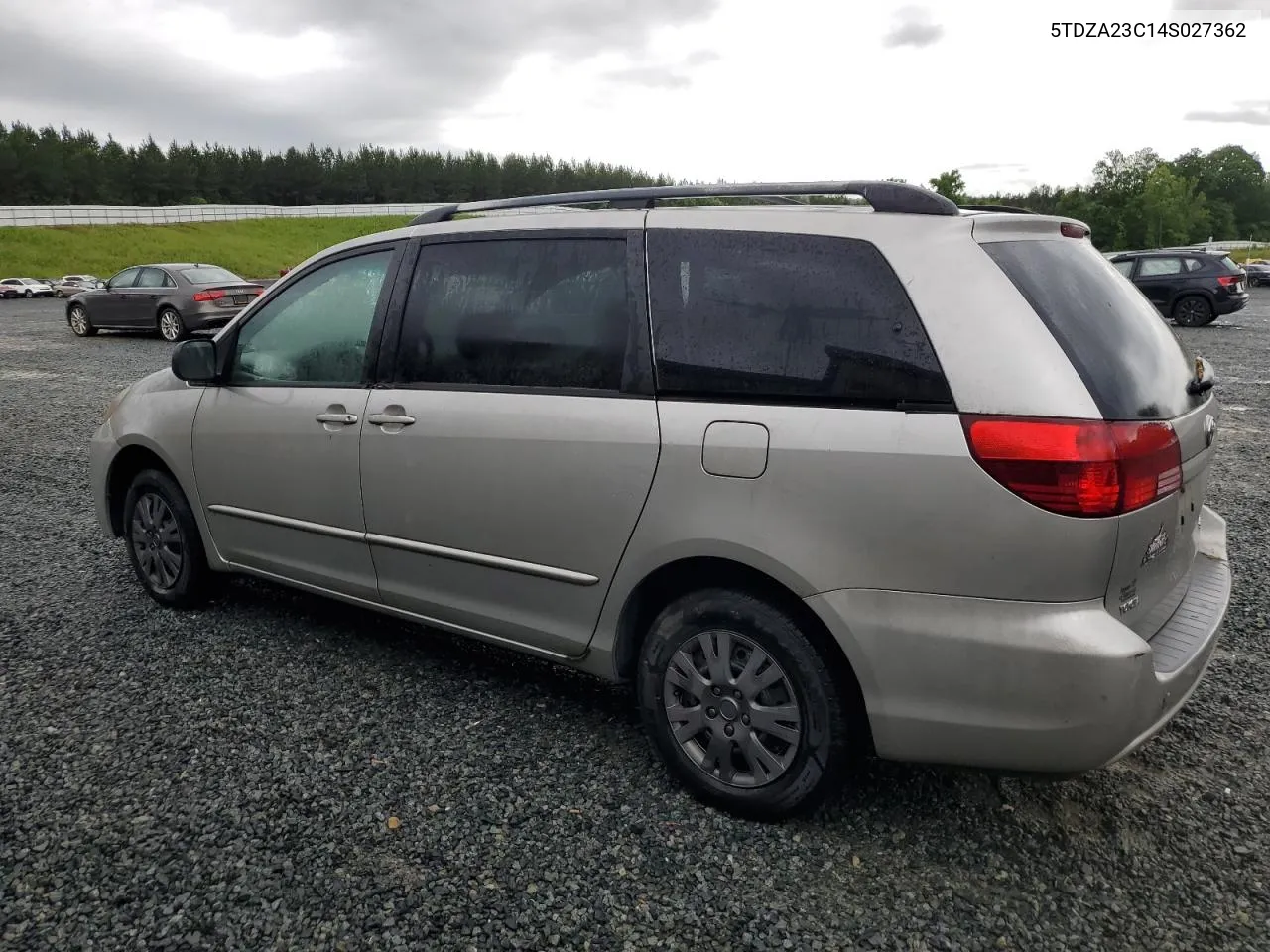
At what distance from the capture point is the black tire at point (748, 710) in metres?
2.56

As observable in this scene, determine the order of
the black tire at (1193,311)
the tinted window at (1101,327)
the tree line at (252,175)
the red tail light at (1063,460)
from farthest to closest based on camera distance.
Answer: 1. the tree line at (252,175)
2. the black tire at (1193,311)
3. the tinted window at (1101,327)
4. the red tail light at (1063,460)

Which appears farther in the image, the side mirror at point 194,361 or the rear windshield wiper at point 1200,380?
the side mirror at point 194,361

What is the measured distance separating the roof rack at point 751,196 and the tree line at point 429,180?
229 ft

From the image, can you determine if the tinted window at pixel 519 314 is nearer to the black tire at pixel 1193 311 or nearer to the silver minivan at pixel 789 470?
the silver minivan at pixel 789 470

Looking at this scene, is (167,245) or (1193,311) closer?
(1193,311)

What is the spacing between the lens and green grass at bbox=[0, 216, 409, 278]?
54.0 meters

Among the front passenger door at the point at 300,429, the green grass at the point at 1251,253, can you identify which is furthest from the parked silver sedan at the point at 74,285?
the green grass at the point at 1251,253

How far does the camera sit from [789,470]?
2510 millimetres

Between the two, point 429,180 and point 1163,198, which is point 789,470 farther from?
point 429,180

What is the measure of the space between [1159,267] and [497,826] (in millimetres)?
21461

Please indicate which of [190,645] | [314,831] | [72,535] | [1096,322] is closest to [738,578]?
[1096,322]

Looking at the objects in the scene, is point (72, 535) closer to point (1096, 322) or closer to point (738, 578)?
point (738, 578)

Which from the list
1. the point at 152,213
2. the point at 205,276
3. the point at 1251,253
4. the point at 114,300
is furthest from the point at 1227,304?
the point at 152,213

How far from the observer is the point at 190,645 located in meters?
4.10
